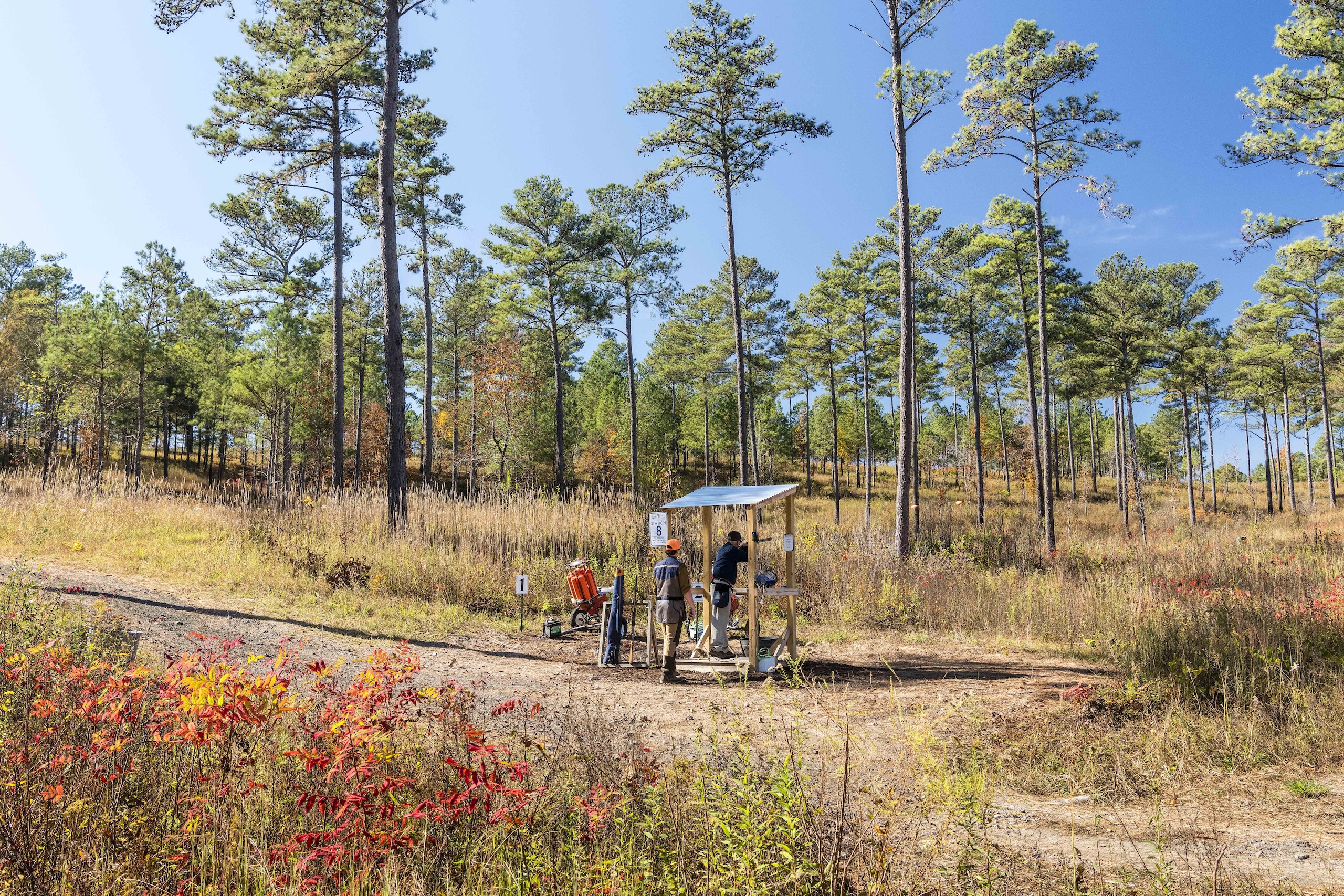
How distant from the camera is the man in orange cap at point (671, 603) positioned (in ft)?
26.3

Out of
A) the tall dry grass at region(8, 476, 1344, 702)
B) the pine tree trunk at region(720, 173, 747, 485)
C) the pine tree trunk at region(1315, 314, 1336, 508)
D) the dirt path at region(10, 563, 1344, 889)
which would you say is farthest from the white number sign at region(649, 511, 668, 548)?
the pine tree trunk at region(1315, 314, 1336, 508)

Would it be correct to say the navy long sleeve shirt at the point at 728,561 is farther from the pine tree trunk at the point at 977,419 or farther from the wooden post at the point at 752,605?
the pine tree trunk at the point at 977,419

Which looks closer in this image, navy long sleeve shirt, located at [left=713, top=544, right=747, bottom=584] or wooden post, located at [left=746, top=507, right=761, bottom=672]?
wooden post, located at [left=746, top=507, right=761, bottom=672]

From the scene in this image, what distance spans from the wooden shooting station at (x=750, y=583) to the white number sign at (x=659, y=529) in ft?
0.58

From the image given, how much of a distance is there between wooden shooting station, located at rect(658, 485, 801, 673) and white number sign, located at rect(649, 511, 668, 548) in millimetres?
175

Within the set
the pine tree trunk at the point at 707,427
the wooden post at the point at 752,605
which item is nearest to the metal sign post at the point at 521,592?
the wooden post at the point at 752,605

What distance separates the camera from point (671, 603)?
814 centimetres

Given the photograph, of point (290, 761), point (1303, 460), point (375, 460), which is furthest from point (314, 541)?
point (1303, 460)

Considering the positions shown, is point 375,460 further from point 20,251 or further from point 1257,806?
point 1257,806

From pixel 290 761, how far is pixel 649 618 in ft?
18.6

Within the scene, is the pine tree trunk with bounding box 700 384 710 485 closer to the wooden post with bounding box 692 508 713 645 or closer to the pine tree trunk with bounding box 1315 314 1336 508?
the pine tree trunk with bounding box 1315 314 1336 508

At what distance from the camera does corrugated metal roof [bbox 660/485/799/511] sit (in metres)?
8.22

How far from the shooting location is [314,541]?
40.1ft

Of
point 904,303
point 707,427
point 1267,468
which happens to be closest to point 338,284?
point 904,303
